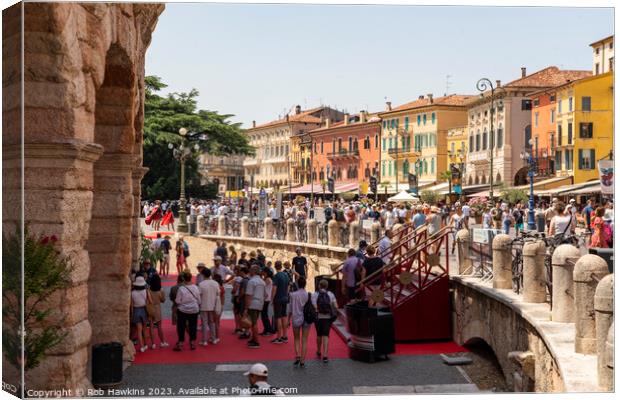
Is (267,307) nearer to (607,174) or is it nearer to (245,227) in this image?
(607,174)

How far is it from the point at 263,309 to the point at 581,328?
789 cm

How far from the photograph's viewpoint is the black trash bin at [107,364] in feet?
39.5

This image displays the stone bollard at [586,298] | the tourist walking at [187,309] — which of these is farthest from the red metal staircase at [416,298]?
the stone bollard at [586,298]

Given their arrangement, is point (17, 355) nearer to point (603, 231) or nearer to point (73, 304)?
point (73, 304)

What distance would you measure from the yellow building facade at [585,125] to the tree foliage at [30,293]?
6.20m

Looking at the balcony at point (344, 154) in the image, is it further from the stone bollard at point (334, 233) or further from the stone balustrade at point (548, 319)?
the stone balustrade at point (548, 319)

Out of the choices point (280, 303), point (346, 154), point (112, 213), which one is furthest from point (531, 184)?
point (346, 154)

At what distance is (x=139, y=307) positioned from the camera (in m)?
15.5

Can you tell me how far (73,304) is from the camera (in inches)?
414

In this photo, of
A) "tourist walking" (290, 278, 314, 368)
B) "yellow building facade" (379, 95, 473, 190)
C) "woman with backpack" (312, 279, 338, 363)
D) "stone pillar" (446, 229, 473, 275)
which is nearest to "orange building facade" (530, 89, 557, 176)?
"yellow building facade" (379, 95, 473, 190)

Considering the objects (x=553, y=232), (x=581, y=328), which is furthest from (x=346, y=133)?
(x=581, y=328)

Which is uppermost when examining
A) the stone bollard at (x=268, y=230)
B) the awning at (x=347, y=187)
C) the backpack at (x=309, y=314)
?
the awning at (x=347, y=187)

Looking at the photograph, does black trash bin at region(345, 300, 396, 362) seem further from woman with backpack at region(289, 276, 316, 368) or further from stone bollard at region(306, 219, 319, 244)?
stone bollard at region(306, 219, 319, 244)

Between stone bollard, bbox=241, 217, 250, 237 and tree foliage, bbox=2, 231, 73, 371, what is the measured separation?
2881cm
